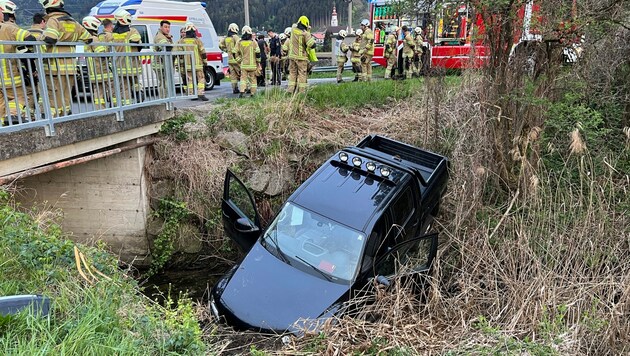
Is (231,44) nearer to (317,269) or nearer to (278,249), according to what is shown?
(278,249)

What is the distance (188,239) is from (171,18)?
795 cm

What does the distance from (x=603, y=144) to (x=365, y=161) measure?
3.21m

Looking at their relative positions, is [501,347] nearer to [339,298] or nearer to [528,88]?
[339,298]

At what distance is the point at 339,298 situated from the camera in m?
4.07

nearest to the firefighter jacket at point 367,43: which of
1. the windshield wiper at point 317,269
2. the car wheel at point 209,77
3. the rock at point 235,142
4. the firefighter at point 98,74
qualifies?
the car wheel at point 209,77

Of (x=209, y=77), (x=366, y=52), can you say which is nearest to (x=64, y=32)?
(x=209, y=77)

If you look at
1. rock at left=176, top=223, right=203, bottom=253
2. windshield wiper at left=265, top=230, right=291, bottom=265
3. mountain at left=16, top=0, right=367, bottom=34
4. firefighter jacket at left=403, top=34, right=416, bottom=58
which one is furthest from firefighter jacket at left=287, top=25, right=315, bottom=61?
mountain at left=16, top=0, right=367, bottom=34

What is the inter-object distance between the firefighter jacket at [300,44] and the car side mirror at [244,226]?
17.7 feet

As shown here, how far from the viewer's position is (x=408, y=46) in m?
13.0

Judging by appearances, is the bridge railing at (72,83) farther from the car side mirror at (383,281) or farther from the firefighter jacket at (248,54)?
the car side mirror at (383,281)

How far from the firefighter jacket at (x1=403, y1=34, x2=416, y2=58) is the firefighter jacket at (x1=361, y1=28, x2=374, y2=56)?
1108mm

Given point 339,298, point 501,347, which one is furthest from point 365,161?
point 501,347

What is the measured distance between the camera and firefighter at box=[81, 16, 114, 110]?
5727 mm

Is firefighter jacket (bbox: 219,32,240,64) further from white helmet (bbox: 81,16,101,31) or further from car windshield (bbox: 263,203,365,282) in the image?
car windshield (bbox: 263,203,365,282)
